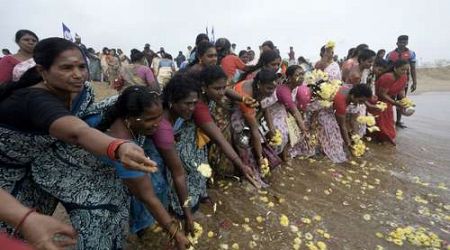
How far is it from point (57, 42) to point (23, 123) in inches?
23.9


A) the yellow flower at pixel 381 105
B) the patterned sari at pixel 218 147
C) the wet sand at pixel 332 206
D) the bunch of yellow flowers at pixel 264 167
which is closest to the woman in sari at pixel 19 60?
the patterned sari at pixel 218 147

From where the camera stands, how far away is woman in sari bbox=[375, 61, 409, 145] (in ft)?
23.3

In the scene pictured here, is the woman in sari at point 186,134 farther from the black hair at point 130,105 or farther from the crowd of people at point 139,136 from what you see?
the black hair at point 130,105

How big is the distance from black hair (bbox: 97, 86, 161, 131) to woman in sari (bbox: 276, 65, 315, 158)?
10.4 feet

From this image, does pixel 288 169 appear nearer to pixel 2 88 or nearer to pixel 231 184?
pixel 231 184

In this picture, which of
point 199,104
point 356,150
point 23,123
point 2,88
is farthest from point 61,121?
point 356,150

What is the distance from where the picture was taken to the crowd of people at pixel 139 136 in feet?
6.70

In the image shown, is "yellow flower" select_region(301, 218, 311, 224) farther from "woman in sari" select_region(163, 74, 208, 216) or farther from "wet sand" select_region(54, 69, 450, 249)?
"woman in sari" select_region(163, 74, 208, 216)

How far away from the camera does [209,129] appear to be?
3.98 meters

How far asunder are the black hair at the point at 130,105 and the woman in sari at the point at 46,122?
182mm

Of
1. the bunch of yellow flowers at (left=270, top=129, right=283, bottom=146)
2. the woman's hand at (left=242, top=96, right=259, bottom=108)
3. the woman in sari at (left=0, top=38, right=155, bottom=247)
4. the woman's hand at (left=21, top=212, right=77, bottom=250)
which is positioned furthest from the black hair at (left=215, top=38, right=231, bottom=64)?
the woman's hand at (left=21, top=212, right=77, bottom=250)

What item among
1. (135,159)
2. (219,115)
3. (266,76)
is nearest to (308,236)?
(219,115)

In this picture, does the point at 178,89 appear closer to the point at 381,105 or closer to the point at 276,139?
the point at 276,139

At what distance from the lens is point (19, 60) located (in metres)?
4.44
